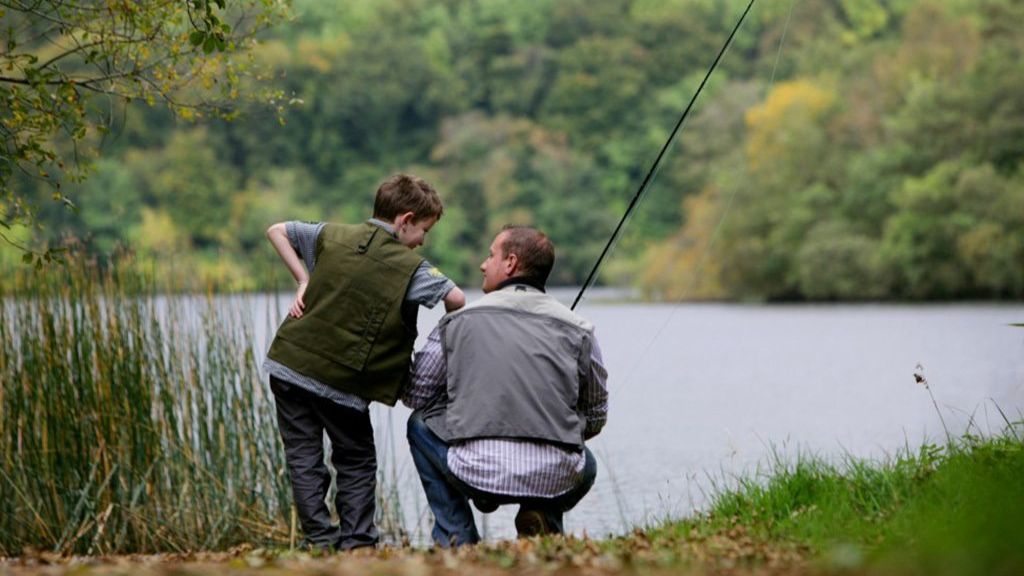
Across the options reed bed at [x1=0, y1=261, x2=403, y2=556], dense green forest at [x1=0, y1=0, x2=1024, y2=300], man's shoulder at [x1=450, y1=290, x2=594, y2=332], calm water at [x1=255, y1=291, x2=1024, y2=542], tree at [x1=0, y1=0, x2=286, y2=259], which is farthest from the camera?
dense green forest at [x1=0, y1=0, x2=1024, y2=300]

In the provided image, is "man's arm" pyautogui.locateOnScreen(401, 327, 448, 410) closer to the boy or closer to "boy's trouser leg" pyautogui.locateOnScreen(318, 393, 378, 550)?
the boy

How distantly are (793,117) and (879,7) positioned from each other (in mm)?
13733

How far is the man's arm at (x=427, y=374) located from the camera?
433cm

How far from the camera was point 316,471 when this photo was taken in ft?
14.9

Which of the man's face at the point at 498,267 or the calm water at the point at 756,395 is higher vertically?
the man's face at the point at 498,267

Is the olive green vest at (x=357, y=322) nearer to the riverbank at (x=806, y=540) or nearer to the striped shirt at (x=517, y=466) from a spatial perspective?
the striped shirt at (x=517, y=466)

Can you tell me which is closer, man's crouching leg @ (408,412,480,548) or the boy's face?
man's crouching leg @ (408,412,480,548)

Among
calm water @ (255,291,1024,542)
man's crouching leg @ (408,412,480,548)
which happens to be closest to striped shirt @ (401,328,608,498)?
man's crouching leg @ (408,412,480,548)

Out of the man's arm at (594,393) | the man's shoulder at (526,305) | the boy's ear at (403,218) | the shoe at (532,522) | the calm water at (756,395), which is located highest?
the boy's ear at (403,218)

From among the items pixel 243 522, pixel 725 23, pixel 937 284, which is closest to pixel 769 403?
pixel 243 522

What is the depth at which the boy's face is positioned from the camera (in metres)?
4.47

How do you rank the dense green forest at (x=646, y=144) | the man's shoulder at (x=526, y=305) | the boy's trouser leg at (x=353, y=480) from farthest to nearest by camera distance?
the dense green forest at (x=646, y=144)
the boy's trouser leg at (x=353, y=480)
the man's shoulder at (x=526, y=305)

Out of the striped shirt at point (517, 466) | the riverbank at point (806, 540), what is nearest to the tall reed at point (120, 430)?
the riverbank at point (806, 540)

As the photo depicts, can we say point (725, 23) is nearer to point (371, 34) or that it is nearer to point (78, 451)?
point (371, 34)
